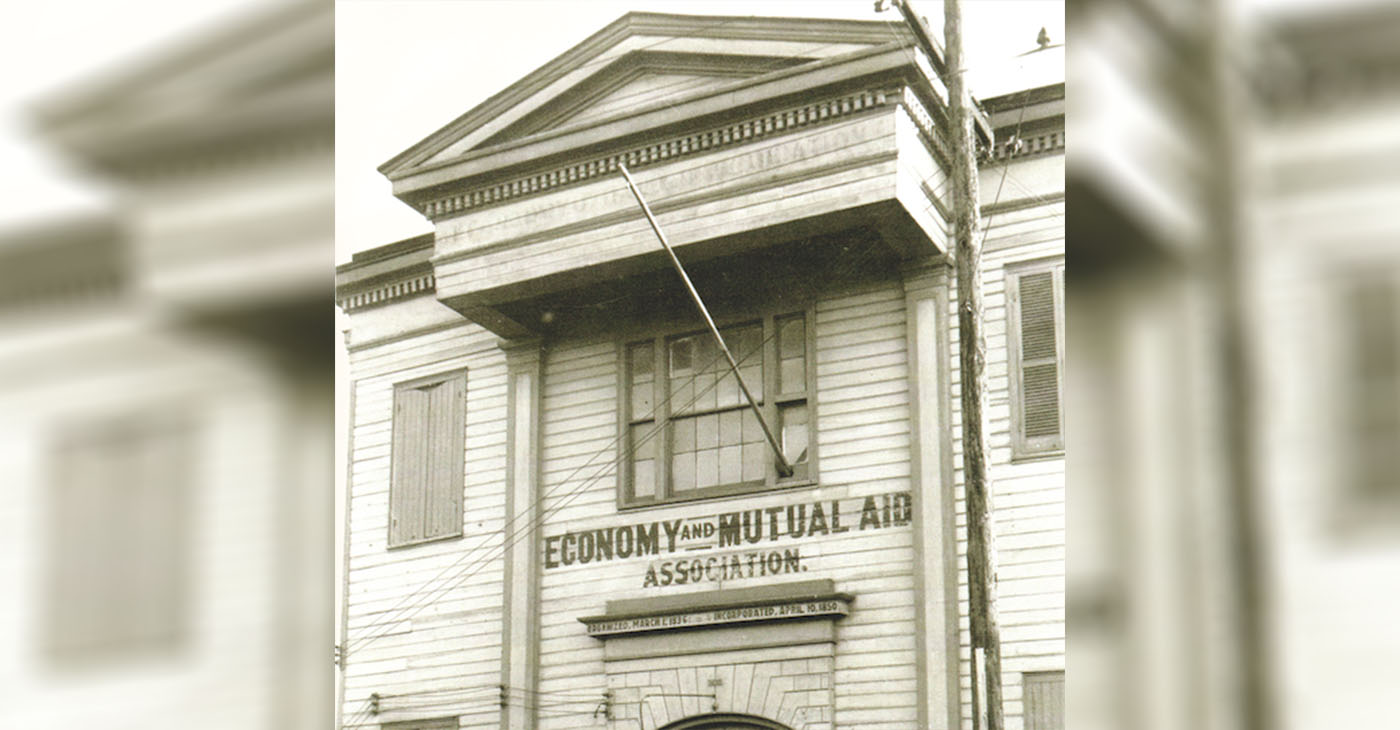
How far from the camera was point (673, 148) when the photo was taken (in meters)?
0.82

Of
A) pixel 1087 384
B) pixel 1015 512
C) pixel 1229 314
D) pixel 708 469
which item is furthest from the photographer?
pixel 708 469

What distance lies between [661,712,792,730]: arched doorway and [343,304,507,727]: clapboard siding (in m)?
0.11

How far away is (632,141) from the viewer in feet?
2.69

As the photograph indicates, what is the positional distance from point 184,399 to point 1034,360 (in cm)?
44

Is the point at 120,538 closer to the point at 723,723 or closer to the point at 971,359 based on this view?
the point at 723,723

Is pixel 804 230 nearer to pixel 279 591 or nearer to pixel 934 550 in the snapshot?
pixel 934 550

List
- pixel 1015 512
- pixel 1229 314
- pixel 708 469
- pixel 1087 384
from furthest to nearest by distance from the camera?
pixel 708 469 → pixel 1015 512 → pixel 1087 384 → pixel 1229 314

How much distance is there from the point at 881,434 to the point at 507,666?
244 millimetres

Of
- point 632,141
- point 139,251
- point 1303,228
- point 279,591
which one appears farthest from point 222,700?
point 1303,228

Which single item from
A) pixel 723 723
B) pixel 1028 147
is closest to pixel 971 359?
pixel 1028 147

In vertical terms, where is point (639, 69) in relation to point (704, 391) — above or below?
above

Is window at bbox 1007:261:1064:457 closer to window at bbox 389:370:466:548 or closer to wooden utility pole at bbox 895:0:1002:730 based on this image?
wooden utility pole at bbox 895:0:1002:730

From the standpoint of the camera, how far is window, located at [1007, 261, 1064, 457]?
0.70m

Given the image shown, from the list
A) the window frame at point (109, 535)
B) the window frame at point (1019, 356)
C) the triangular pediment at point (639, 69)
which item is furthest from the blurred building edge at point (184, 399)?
the window frame at point (1019, 356)
